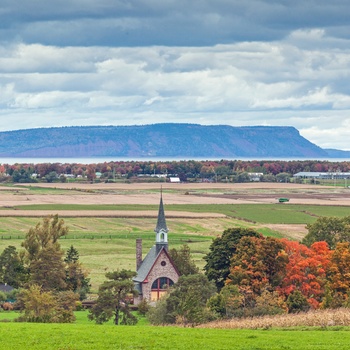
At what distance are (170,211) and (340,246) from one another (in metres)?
87.4

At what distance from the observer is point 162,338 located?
1487 inches

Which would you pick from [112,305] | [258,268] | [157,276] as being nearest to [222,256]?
[157,276]

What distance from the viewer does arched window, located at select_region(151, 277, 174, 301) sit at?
76.4 metres

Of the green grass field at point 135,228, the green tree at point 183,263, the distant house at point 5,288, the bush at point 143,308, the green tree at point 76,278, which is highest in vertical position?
the green grass field at point 135,228

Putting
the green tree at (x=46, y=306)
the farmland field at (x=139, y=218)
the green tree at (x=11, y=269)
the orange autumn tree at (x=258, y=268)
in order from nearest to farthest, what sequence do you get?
1. the green tree at (x=46, y=306)
2. the orange autumn tree at (x=258, y=268)
3. the green tree at (x=11, y=269)
4. the farmland field at (x=139, y=218)

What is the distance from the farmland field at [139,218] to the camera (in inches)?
4171

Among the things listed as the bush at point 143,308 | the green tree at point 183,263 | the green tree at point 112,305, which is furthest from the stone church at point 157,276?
the green tree at point 112,305

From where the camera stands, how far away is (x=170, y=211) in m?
154

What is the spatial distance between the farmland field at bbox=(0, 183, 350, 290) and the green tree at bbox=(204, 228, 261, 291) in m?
11.4

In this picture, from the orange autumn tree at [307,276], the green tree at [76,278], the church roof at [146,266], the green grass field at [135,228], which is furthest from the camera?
the green grass field at [135,228]

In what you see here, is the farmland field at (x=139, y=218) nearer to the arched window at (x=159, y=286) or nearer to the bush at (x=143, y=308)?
the arched window at (x=159, y=286)

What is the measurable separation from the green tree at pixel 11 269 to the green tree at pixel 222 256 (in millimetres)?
16019

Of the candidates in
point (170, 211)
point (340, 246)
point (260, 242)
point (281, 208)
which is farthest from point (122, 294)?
point (281, 208)

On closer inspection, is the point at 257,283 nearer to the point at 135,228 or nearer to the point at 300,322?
the point at 300,322
